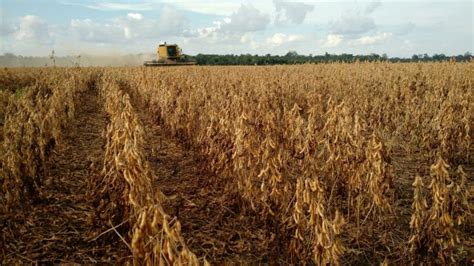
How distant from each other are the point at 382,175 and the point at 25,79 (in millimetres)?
22631

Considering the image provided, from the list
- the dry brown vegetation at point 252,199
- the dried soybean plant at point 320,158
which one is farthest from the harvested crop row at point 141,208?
the dried soybean plant at point 320,158

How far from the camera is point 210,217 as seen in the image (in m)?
4.04

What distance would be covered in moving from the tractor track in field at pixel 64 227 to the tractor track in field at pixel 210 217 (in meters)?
0.66

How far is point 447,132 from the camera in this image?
18.3ft

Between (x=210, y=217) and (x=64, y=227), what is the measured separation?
143 cm

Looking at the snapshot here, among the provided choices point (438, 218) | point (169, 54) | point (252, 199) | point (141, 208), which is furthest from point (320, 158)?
point (169, 54)

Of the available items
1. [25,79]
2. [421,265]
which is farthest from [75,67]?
[421,265]

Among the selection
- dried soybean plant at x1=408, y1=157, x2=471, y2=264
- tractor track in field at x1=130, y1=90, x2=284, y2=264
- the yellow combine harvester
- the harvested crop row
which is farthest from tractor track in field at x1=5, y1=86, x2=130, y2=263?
the yellow combine harvester

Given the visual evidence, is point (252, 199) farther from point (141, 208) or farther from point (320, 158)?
point (320, 158)

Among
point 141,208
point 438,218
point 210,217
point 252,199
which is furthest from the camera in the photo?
point 210,217

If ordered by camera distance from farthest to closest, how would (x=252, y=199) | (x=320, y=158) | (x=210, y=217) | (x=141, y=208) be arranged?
1. (x=320, y=158)
2. (x=210, y=217)
3. (x=252, y=199)
4. (x=141, y=208)

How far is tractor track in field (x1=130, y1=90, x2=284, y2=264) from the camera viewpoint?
3314 mm

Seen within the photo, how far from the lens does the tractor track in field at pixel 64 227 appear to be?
129 inches

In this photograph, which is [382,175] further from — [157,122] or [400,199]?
[157,122]
